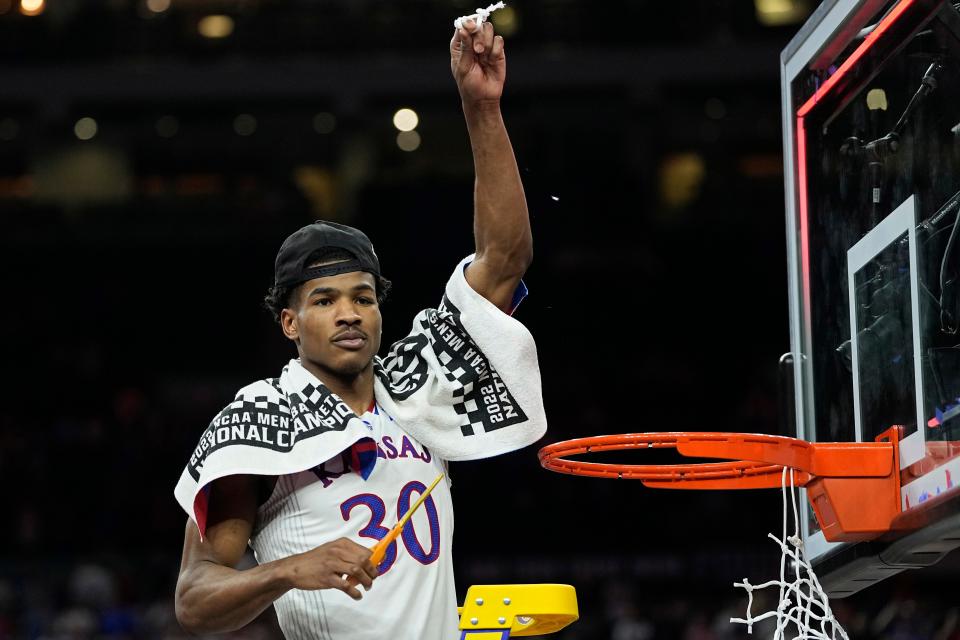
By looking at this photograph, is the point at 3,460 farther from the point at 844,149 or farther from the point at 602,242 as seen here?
the point at 844,149

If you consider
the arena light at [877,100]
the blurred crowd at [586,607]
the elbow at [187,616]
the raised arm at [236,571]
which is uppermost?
the arena light at [877,100]

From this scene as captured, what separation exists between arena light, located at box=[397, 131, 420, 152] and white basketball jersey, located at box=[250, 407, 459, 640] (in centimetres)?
1635

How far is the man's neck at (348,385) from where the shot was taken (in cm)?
307

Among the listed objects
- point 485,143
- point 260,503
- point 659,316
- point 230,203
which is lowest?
point 260,503

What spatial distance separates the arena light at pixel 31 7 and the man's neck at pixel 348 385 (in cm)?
1600

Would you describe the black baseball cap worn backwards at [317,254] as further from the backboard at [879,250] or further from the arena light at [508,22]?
the arena light at [508,22]

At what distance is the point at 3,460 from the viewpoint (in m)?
14.6

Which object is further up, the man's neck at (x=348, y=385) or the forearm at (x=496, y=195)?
the forearm at (x=496, y=195)

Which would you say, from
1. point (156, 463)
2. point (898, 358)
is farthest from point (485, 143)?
point (156, 463)

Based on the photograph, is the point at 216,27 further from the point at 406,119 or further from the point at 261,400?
the point at 261,400

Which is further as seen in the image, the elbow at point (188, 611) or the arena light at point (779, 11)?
the arena light at point (779, 11)

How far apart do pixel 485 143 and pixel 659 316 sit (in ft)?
43.6

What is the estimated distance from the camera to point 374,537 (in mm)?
2904

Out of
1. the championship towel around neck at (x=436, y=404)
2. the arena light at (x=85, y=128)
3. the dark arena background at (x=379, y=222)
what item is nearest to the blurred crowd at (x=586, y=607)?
the dark arena background at (x=379, y=222)
